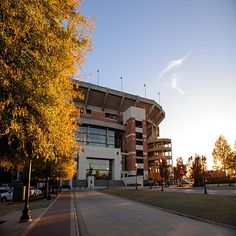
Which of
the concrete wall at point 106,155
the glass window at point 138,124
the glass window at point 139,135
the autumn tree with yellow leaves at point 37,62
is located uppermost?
the glass window at point 138,124

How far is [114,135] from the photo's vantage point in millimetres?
108312

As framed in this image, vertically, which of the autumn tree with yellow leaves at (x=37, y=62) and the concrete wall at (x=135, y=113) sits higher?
the concrete wall at (x=135, y=113)

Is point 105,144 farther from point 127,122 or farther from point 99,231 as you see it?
point 99,231

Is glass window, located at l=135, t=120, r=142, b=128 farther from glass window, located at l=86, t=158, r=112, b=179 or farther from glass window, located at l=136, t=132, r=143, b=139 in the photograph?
glass window, located at l=86, t=158, r=112, b=179

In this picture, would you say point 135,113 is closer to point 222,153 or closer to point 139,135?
point 139,135

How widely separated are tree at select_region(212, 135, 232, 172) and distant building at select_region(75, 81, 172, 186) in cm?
2922

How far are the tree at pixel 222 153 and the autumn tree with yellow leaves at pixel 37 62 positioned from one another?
67.7m

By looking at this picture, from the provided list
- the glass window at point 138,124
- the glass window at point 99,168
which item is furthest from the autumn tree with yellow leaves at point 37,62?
the glass window at point 138,124

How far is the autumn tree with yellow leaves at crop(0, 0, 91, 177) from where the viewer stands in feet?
23.4

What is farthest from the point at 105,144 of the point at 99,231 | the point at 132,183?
the point at 99,231

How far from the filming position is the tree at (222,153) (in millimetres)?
70312

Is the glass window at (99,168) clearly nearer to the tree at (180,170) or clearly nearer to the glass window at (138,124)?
the glass window at (138,124)

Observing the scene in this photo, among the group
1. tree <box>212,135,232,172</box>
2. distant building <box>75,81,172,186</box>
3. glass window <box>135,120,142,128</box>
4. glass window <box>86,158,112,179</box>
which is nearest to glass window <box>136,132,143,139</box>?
distant building <box>75,81,172,186</box>

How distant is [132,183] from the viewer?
90.2m
